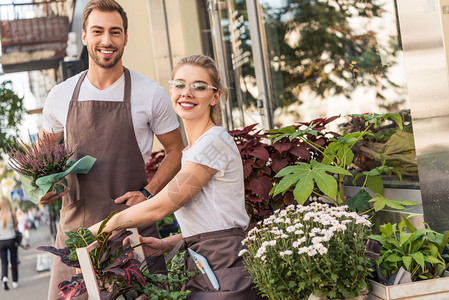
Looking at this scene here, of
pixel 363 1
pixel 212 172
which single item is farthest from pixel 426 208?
pixel 363 1

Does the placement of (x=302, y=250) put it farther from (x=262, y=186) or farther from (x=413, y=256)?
(x=262, y=186)

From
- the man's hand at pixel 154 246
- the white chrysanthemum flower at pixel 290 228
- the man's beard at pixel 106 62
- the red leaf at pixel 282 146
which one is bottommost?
the man's hand at pixel 154 246

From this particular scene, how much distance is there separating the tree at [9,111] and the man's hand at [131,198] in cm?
805

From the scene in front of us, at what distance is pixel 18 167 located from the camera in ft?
8.27

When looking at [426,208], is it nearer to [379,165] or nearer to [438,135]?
[438,135]

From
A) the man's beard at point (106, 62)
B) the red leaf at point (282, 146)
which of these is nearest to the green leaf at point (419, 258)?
the red leaf at point (282, 146)

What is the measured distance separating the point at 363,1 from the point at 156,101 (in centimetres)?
208

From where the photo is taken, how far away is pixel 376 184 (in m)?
3.21

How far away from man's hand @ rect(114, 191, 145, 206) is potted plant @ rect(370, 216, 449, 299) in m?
1.02

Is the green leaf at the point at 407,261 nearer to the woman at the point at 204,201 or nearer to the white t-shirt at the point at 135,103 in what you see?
the woman at the point at 204,201

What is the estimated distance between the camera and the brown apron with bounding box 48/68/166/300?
2674 mm

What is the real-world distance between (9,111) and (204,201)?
8.68m

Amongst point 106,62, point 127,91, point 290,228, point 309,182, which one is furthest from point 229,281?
point 106,62

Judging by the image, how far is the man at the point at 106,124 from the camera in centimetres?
269
